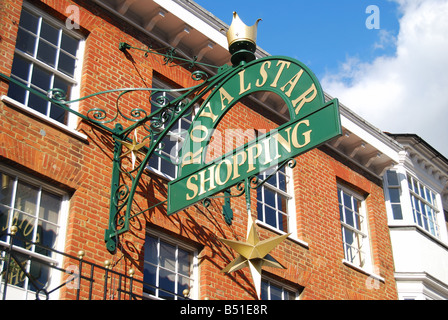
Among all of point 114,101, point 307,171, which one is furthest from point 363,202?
point 114,101

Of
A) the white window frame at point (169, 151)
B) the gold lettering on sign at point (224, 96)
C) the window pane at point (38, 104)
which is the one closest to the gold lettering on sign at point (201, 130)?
the gold lettering on sign at point (224, 96)

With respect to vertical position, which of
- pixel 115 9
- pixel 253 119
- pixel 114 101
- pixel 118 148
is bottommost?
pixel 118 148

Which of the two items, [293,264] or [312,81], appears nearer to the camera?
[312,81]

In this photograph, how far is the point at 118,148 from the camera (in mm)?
10898

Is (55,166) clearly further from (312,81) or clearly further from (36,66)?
(312,81)

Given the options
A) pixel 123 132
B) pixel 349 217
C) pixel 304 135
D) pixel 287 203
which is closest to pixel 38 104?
pixel 123 132

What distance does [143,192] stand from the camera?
11078mm

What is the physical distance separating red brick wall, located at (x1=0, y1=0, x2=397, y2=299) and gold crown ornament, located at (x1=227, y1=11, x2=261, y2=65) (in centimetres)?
291

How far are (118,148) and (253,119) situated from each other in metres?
4.19

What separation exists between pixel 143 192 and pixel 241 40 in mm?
3288

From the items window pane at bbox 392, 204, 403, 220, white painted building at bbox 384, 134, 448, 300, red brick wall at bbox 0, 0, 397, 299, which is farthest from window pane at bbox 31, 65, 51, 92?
window pane at bbox 392, 204, 403, 220

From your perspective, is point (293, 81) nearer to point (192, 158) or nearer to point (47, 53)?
point (192, 158)

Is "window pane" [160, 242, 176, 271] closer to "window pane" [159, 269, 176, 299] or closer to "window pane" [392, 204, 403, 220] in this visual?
"window pane" [159, 269, 176, 299]

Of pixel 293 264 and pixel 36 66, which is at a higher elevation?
pixel 36 66
